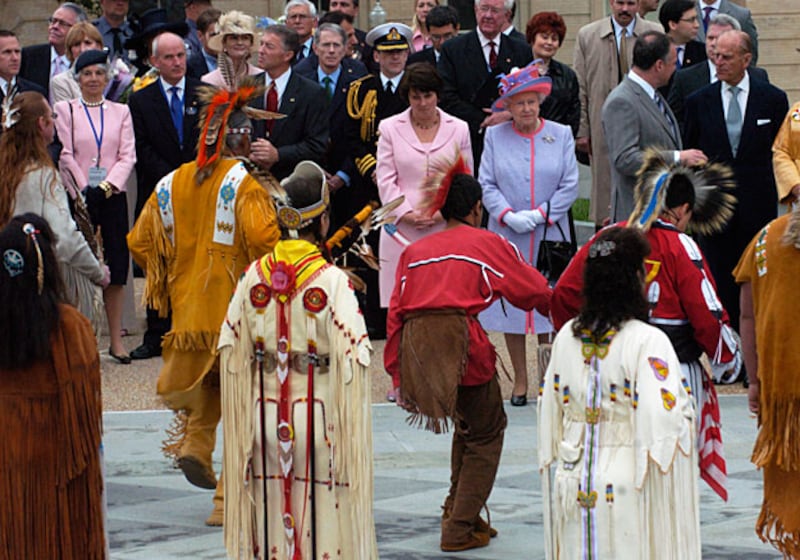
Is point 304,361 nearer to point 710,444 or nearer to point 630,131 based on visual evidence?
point 710,444

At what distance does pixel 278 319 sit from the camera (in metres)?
6.97

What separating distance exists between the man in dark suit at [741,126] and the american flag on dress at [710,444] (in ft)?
14.6

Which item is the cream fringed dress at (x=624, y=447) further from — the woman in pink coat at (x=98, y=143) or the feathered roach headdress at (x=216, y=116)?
the woman in pink coat at (x=98, y=143)

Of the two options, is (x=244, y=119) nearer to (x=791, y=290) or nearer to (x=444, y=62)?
(x=791, y=290)

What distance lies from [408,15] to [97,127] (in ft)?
29.6

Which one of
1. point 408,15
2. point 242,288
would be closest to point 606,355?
point 242,288

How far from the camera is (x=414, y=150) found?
36.6 feet

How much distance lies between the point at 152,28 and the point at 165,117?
2.35 metres

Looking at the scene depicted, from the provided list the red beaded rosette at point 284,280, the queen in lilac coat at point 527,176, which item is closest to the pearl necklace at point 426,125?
the queen in lilac coat at point 527,176

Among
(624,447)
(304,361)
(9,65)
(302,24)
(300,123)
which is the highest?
(302,24)

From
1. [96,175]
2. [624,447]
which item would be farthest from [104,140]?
[624,447]

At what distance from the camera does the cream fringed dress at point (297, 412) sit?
687 centimetres

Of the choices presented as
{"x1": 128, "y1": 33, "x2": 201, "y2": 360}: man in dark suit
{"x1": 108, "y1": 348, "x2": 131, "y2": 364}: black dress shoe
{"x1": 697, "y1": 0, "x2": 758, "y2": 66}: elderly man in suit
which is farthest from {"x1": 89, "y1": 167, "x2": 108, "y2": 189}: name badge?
{"x1": 697, "y1": 0, "x2": 758, "y2": 66}: elderly man in suit

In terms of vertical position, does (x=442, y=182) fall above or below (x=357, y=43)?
below
